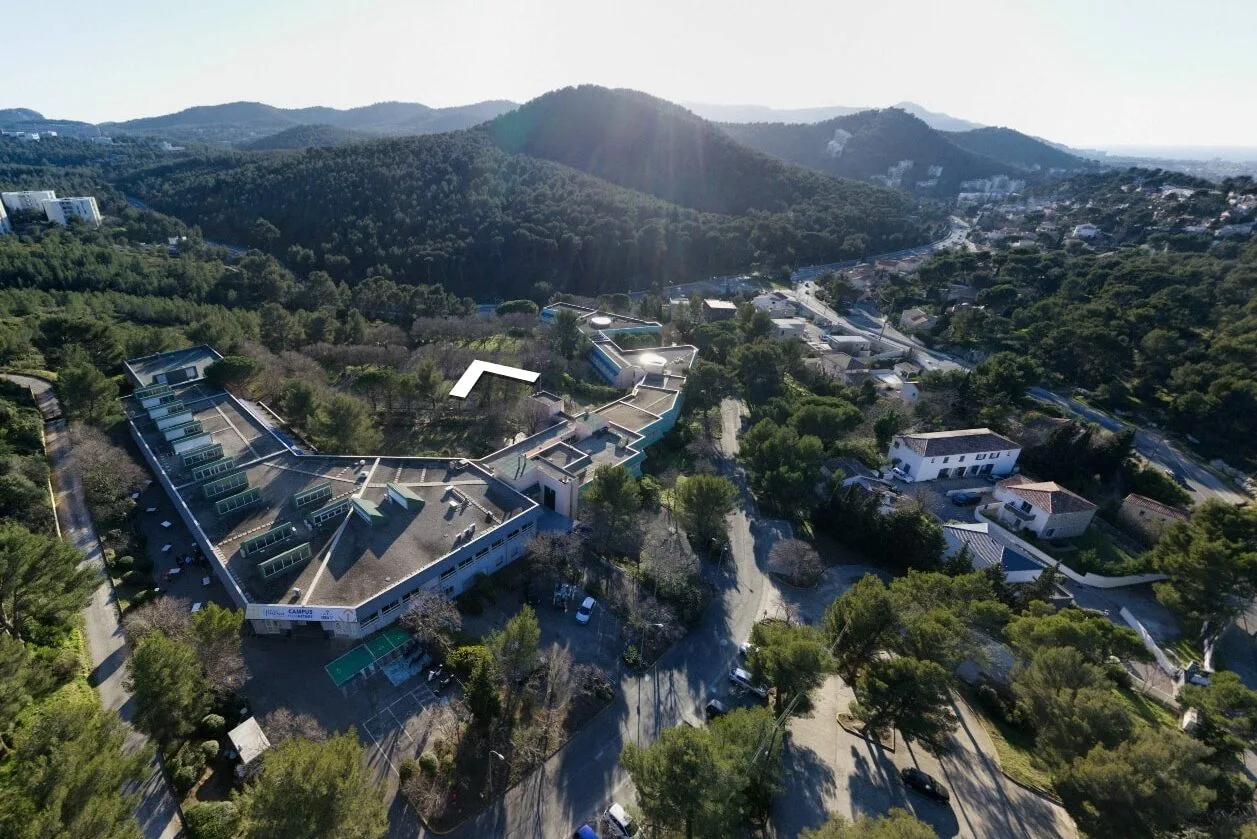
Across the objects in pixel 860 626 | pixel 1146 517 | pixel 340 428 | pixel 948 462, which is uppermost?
pixel 340 428

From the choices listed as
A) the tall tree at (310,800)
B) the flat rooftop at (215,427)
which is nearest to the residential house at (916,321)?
the flat rooftop at (215,427)

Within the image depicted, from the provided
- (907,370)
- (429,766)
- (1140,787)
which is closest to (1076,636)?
(1140,787)

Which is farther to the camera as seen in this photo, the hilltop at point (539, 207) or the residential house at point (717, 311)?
the hilltop at point (539, 207)

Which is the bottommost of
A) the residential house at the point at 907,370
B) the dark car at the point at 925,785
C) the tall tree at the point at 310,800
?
the dark car at the point at 925,785

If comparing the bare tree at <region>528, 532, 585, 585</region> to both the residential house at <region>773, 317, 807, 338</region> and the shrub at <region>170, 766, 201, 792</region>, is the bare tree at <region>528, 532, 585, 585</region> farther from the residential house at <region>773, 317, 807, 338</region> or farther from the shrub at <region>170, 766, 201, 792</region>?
the residential house at <region>773, 317, 807, 338</region>

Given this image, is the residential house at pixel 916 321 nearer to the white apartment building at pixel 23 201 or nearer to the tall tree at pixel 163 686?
the tall tree at pixel 163 686

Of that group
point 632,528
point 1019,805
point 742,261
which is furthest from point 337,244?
point 1019,805

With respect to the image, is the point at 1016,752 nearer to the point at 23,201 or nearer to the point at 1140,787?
the point at 1140,787
